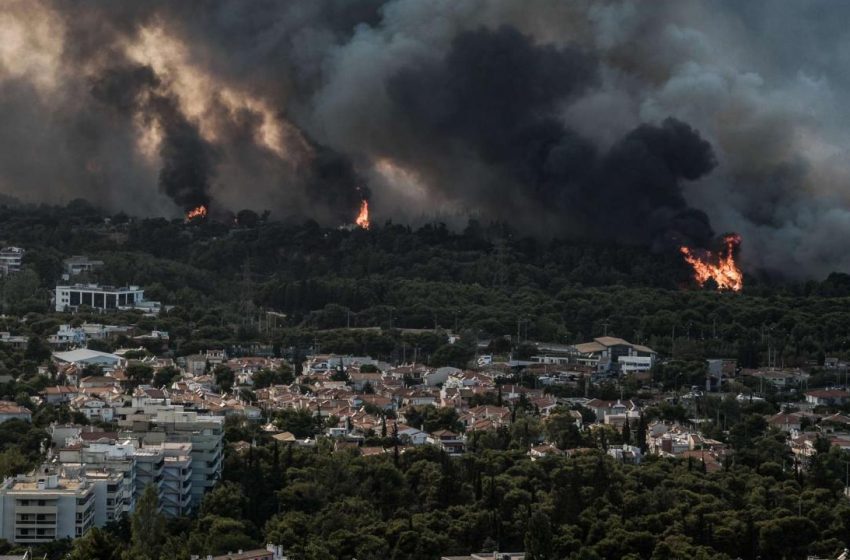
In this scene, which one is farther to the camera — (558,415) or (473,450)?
(558,415)

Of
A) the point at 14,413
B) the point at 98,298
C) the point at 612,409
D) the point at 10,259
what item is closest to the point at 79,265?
the point at 10,259

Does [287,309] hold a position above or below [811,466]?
above

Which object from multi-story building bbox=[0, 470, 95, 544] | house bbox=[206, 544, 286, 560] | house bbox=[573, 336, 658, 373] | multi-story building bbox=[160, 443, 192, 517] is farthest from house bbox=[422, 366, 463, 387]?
house bbox=[206, 544, 286, 560]

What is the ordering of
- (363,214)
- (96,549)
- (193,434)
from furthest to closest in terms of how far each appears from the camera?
(363,214) → (193,434) → (96,549)

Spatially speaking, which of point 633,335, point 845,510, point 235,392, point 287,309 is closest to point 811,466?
point 845,510

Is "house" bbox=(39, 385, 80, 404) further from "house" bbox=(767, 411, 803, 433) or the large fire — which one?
the large fire

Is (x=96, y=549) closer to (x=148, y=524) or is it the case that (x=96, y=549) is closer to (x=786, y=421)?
(x=148, y=524)

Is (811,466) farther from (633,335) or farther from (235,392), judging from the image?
(633,335)
